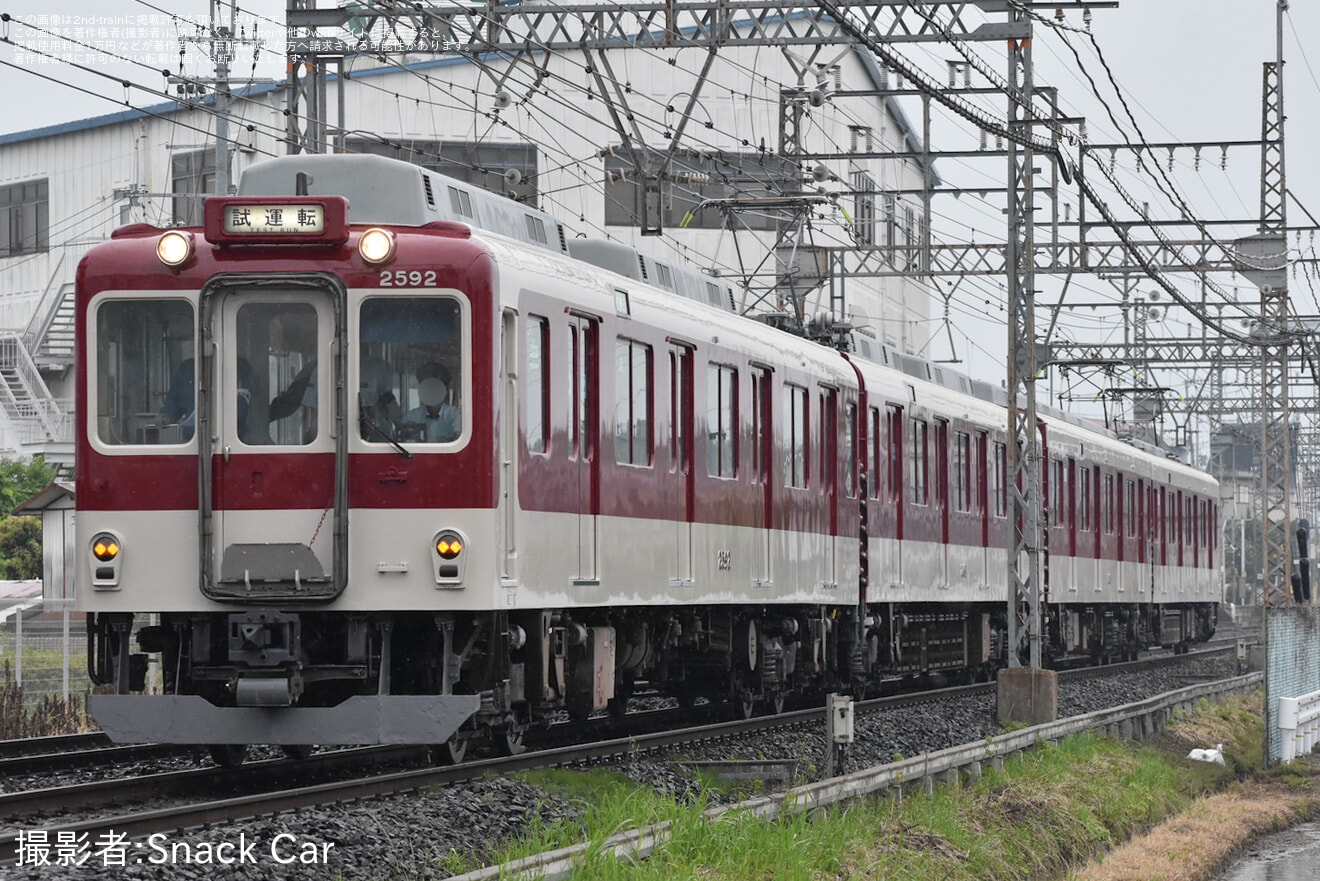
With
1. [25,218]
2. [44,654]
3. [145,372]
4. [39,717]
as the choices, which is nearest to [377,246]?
[145,372]

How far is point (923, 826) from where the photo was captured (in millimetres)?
12070

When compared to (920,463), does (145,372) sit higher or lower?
higher

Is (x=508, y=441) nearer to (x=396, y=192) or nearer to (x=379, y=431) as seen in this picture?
(x=379, y=431)

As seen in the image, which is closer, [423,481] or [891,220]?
[423,481]

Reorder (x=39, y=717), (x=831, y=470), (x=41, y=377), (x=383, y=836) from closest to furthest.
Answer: (x=383, y=836) → (x=39, y=717) → (x=831, y=470) → (x=41, y=377)

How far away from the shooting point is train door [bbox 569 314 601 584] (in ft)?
42.7

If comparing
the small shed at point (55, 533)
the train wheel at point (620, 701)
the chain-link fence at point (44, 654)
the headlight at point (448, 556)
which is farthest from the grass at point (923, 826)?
the small shed at point (55, 533)

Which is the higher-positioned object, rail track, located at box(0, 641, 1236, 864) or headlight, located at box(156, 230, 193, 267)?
headlight, located at box(156, 230, 193, 267)

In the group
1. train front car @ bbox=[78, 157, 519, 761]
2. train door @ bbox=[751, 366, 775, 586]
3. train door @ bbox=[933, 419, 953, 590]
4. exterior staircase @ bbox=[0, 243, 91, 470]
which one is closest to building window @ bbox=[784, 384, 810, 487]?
train door @ bbox=[751, 366, 775, 586]

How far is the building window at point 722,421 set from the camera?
1559 cm

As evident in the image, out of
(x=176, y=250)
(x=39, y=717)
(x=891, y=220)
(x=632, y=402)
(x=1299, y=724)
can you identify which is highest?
(x=891, y=220)

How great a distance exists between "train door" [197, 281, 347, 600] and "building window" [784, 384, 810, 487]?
21.3 ft

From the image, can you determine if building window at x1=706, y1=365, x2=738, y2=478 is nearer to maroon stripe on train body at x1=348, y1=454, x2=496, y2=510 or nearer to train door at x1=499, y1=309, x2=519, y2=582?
train door at x1=499, y1=309, x2=519, y2=582

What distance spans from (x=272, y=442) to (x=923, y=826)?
4.34 meters
